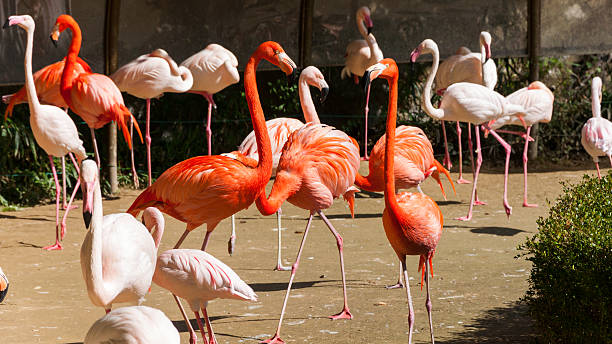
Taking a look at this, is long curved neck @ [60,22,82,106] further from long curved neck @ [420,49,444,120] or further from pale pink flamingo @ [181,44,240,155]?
long curved neck @ [420,49,444,120]

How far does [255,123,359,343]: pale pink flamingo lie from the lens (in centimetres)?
461

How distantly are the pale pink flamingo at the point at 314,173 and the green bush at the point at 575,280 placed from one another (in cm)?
124

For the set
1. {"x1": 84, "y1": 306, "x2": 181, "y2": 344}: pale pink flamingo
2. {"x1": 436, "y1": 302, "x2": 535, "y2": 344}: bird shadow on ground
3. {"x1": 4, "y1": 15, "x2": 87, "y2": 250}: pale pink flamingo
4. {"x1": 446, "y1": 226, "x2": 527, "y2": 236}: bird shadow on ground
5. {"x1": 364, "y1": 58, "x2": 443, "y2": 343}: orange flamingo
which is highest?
{"x1": 4, "y1": 15, "x2": 87, "y2": 250}: pale pink flamingo

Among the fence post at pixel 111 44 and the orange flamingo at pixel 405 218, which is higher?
the fence post at pixel 111 44

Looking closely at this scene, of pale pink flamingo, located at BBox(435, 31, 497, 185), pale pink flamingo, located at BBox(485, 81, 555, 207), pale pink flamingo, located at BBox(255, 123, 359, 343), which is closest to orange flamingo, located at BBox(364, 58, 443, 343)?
pale pink flamingo, located at BBox(255, 123, 359, 343)

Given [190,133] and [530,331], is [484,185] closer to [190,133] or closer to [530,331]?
[190,133]

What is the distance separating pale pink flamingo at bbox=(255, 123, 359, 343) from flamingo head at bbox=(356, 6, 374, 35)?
4.51 meters

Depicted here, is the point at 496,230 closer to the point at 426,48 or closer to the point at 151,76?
the point at 426,48

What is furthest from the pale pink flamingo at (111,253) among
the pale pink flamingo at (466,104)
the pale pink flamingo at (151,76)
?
the pale pink flamingo at (151,76)

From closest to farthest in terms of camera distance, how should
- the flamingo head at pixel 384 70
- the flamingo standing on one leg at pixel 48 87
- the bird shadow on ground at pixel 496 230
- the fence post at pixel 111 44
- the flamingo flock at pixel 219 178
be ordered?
the flamingo flock at pixel 219 178 < the flamingo head at pixel 384 70 < the bird shadow on ground at pixel 496 230 < the flamingo standing on one leg at pixel 48 87 < the fence post at pixel 111 44

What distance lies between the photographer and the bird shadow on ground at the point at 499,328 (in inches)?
163

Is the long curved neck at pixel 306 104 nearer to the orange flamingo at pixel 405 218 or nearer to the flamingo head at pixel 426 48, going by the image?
the flamingo head at pixel 426 48

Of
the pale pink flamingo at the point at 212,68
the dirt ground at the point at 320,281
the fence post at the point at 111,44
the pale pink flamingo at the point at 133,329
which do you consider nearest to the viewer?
the pale pink flamingo at the point at 133,329

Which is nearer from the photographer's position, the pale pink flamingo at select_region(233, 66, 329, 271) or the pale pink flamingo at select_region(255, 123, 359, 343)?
the pale pink flamingo at select_region(255, 123, 359, 343)
